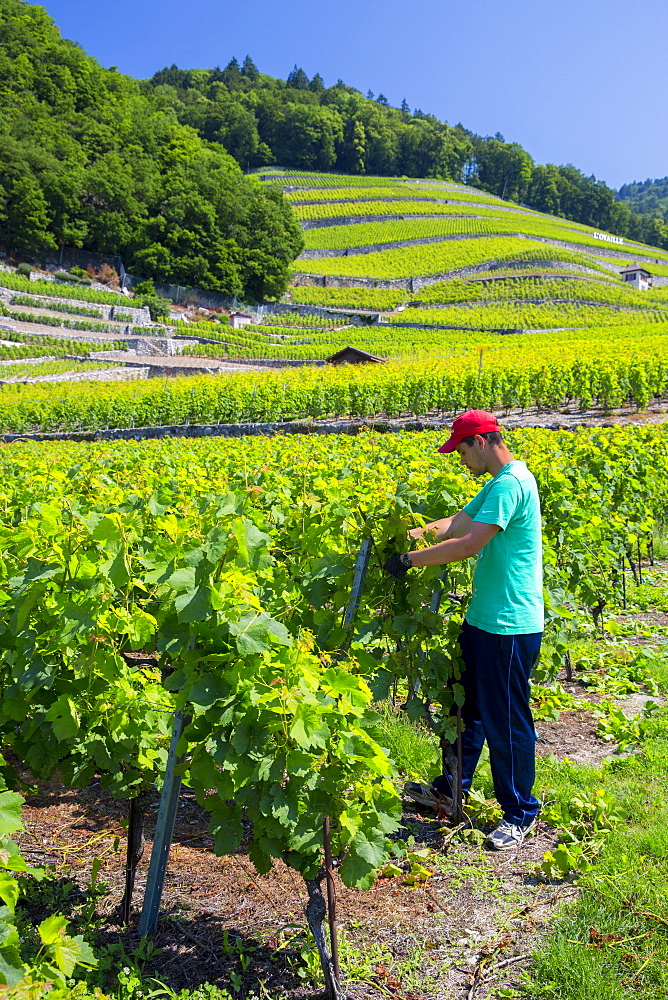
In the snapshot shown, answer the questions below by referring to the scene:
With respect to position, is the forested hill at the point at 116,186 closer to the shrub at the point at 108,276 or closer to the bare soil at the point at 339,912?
the shrub at the point at 108,276

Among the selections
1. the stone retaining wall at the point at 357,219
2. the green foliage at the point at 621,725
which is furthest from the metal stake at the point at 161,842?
→ the stone retaining wall at the point at 357,219

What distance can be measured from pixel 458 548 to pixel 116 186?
71360mm

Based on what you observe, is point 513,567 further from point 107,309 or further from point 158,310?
point 158,310

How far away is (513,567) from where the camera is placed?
10.6 ft

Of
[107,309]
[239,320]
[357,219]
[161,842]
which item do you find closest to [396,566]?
[161,842]

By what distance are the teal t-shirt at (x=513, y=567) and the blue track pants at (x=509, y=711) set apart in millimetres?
74

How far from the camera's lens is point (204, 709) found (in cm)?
225

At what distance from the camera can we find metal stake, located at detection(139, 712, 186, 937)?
8.54 ft

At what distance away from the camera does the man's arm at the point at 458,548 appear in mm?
3000

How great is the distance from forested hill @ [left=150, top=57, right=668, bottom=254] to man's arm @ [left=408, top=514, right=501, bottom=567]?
13826cm

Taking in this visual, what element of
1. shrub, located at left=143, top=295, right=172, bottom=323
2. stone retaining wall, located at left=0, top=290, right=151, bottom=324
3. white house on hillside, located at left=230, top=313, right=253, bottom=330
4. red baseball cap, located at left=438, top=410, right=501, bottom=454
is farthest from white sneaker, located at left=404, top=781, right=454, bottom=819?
white house on hillside, located at left=230, top=313, right=253, bottom=330

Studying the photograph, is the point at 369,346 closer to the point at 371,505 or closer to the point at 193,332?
the point at 193,332

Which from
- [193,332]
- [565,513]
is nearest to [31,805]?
[565,513]

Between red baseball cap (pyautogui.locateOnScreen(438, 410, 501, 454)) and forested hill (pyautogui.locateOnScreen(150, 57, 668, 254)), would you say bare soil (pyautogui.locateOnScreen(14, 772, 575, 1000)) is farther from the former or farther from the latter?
forested hill (pyautogui.locateOnScreen(150, 57, 668, 254))
